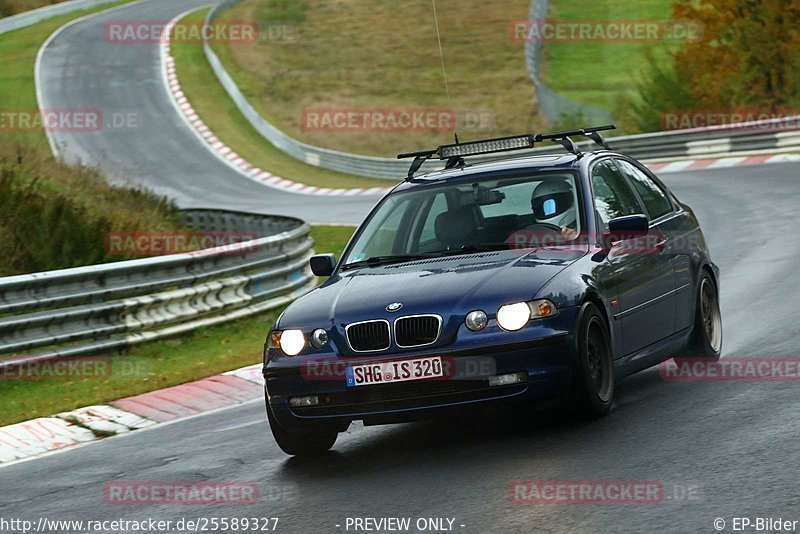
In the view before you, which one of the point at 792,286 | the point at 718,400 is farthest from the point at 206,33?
the point at 718,400

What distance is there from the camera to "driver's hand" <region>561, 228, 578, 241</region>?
26.3 feet

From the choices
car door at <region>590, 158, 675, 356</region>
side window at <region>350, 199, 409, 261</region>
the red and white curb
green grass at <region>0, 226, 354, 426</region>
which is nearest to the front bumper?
car door at <region>590, 158, 675, 356</region>

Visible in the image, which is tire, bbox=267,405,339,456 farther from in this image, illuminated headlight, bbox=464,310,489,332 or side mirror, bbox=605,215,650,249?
side mirror, bbox=605,215,650,249

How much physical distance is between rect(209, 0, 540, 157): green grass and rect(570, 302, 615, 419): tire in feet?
113

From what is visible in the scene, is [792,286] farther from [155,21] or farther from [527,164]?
[155,21]

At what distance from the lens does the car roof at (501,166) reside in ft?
27.8

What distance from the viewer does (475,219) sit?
830 cm

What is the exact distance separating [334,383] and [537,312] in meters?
1.14

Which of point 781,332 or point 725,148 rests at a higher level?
point 781,332

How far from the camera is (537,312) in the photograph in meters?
7.04

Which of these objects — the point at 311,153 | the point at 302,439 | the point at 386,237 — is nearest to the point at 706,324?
the point at 386,237

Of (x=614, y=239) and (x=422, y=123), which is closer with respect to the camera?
(x=614, y=239)

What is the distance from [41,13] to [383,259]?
194ft

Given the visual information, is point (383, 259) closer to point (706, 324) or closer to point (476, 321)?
point (476, 321)
